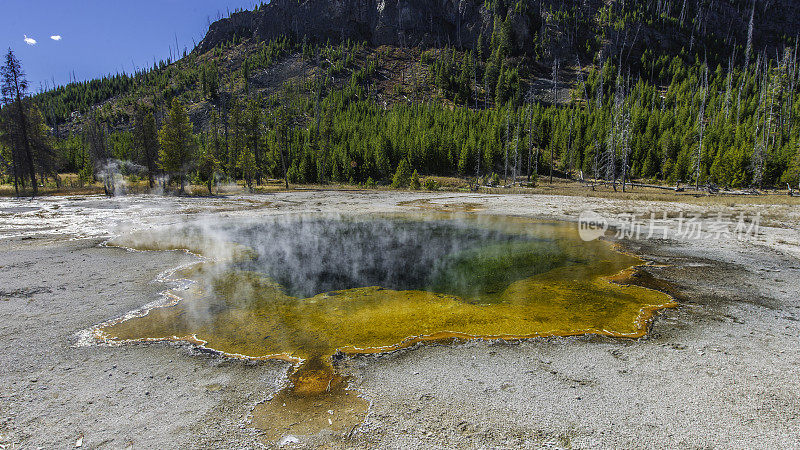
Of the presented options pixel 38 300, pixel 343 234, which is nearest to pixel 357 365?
pixel 38 300

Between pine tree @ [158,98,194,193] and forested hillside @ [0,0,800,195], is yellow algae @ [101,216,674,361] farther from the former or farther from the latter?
forested hillside @ [0,0,800,195]

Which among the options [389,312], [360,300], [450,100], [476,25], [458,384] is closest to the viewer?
[458,384]

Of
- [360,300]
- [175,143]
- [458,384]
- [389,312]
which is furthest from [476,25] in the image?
[458,384]

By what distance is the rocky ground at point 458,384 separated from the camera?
508cm

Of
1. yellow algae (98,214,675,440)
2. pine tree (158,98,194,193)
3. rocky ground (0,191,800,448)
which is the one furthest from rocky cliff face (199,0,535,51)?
rocky ground (0,191,800,448)

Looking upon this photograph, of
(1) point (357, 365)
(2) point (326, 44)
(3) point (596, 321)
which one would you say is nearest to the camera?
(1) point (357, 365)

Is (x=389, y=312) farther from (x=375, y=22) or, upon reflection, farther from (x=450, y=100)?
(x=375, y=22)

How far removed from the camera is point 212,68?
137 meters

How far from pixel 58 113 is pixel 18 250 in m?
161

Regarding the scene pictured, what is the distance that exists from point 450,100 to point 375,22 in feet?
245

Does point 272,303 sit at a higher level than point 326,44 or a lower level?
lower

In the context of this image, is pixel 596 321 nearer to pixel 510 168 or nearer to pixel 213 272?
pixel 213 272

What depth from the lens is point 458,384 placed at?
6363 mm

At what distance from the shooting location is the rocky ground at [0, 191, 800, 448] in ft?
16.7
